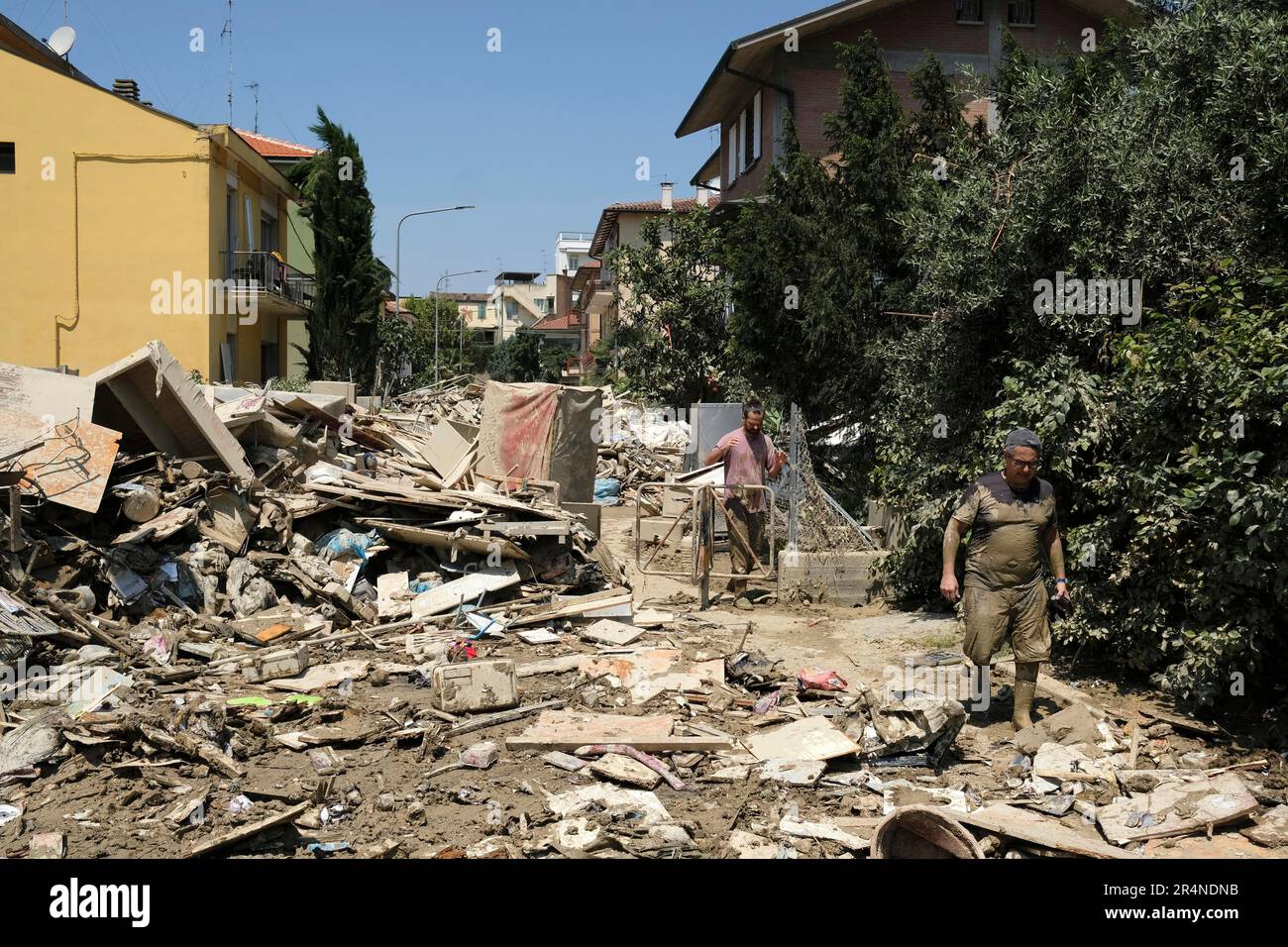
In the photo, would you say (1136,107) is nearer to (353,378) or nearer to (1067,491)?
(1067,491)

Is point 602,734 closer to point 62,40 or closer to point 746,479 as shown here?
point 746,479

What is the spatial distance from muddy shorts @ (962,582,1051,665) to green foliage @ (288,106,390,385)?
85.7 ft

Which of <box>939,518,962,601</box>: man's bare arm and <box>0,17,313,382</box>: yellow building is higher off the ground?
<box>0,17,313,382</box>: yellow building

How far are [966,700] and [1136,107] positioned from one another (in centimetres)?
518

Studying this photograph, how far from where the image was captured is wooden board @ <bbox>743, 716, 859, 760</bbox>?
620 centimetres

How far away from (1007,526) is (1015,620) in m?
0.63

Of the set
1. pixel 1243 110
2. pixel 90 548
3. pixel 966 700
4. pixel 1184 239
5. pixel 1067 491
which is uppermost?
pixel 1243 110

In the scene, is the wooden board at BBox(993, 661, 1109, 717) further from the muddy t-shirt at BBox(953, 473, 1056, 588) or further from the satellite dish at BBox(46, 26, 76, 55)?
the satellite dish at BBox(46, 26, 76, 55)

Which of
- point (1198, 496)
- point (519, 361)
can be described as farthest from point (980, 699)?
point (519, 361)

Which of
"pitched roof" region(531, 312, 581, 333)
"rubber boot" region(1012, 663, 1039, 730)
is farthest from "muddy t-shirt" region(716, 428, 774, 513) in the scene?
"pitched roof" region(531, 312, 581, 333)

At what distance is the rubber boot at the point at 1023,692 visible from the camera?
272 inches
